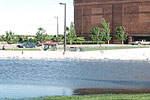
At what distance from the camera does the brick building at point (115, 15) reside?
10038 centimetres

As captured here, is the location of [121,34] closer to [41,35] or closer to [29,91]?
[41,35]

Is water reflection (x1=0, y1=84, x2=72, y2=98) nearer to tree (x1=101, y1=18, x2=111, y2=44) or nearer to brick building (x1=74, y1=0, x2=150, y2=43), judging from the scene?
tree (x1=101, y1=18, x2=111, y2=44)

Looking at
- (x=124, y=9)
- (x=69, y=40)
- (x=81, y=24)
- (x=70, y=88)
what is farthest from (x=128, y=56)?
(x=81, y=24)

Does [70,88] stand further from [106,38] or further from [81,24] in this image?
[81,24]

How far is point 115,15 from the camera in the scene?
10625 cm

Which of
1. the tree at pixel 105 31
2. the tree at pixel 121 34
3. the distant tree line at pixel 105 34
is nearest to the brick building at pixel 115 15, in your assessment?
the tree at pixel 121 34

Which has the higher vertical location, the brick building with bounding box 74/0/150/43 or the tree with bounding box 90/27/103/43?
the brick building with bounding box 74/0/150/43

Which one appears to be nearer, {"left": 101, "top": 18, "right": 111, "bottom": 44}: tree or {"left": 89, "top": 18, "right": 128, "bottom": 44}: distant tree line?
{"left": 89, "top": 18, "right": 128, "bottom": 44}: distant tree line

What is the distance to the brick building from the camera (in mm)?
100375

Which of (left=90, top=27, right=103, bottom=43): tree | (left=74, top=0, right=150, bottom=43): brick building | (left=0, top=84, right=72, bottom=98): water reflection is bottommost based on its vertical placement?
(left=0, top=84, right=72, bottom=98): water reflection

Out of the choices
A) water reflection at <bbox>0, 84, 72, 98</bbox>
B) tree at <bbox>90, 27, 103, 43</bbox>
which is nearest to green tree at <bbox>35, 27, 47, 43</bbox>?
tree at <bbox>90, 27, 103, 43</bbox>

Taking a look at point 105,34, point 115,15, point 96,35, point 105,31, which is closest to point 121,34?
point 105,34

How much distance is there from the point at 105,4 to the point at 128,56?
6135 centimetres

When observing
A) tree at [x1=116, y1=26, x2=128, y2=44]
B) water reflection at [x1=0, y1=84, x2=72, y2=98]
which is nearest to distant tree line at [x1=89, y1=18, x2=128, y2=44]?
tree at [x1=116, y1=26, x2=128, y2=44]
